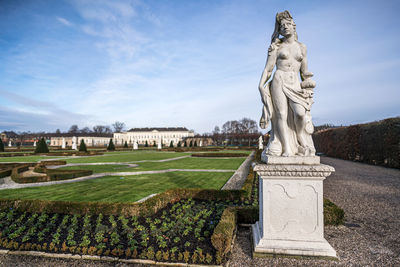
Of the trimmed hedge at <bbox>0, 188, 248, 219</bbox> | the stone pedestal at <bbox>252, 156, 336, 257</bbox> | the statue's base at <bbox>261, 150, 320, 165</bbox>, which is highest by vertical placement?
the statue's base at <bbox>261, 150, 320, 165</bbox>

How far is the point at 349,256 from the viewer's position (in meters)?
3.46

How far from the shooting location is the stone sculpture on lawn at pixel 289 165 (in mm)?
3406

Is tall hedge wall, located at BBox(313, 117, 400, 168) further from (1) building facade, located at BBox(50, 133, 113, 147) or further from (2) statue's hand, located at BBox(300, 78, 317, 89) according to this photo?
(1) building facade, located at BBox(50, 133, 113, 147)

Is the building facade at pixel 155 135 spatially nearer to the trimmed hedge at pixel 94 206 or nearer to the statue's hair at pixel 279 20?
the trimmed hedge at pixel 94 206

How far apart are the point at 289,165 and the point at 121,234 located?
3425 mm

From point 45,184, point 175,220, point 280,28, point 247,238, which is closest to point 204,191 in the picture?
point 175,220

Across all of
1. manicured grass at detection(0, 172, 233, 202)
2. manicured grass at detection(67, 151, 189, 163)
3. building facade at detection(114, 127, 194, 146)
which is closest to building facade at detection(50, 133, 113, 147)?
building facade at detection(114, 127, 194, 146)

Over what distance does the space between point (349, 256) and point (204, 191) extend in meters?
4.17

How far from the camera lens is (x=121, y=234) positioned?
4324mm

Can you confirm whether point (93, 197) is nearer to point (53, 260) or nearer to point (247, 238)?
point (53, 260)

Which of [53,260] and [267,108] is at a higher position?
[267,108]

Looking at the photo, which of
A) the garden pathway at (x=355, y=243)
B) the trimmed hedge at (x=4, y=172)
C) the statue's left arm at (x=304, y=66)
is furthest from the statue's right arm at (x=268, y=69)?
the trimmed hedge at (x=4, y=172)

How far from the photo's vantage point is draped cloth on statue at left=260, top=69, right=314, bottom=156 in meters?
3.68

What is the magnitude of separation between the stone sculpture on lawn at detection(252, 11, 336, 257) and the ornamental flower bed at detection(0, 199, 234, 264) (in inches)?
42.6
